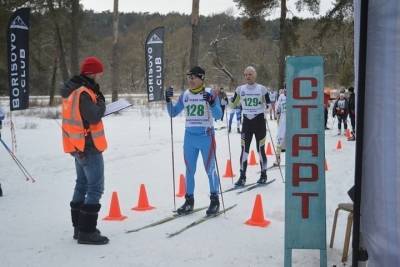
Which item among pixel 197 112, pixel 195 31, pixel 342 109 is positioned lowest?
pixel 342 109

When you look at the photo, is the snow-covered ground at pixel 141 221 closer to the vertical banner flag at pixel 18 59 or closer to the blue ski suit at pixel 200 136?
the blue ski suit at pixel 200 136

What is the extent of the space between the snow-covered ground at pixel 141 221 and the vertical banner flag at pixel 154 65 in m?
4.43

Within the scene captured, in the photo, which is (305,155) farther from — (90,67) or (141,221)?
(141,221)

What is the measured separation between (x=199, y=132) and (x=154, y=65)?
401 inches

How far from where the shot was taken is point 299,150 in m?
3.65

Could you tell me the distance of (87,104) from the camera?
4.47 meters

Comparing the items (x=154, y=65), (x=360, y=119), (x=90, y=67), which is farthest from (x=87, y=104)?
(x=154, y=65)

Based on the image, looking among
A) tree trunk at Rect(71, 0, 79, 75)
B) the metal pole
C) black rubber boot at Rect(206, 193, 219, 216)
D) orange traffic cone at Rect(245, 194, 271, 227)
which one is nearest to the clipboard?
black rubber boot at Rect(206, 193, 219, 216)

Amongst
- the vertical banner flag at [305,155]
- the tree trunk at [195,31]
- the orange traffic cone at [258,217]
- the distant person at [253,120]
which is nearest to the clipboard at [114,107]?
the orange traffic cone at [258,217]

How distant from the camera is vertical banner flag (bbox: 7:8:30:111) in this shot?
9.28 metres

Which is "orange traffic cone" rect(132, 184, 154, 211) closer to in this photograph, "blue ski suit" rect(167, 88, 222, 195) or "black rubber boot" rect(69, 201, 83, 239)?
"blue ski suit" rect(167, 88, 222, 195)

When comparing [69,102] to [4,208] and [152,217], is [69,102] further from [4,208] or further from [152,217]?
[4,208]

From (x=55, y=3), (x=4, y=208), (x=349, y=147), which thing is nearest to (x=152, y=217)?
(x=4, y=208)

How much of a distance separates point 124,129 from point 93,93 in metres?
13.6
